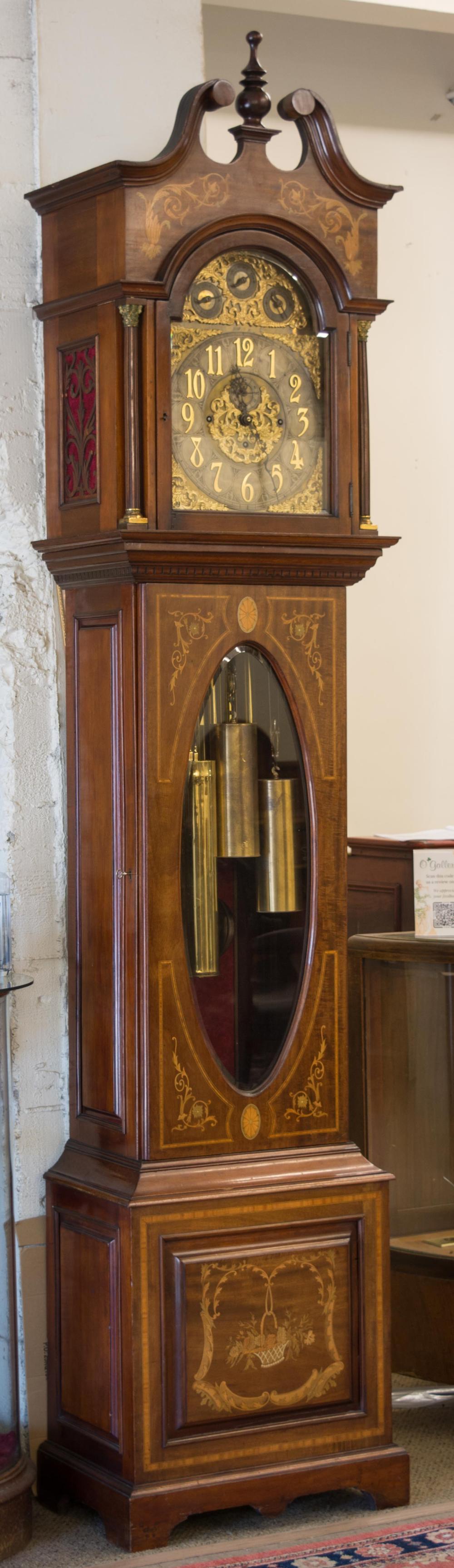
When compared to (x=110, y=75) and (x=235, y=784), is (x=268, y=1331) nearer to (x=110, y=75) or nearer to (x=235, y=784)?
(x=235, y=784)

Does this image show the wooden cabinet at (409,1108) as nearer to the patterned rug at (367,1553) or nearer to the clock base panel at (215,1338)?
the clock base panel at (215,1338)

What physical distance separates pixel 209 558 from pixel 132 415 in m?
0.25

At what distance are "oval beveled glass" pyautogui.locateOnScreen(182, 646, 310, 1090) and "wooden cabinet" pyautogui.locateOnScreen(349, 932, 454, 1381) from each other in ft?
1.39

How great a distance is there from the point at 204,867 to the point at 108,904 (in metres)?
0.17

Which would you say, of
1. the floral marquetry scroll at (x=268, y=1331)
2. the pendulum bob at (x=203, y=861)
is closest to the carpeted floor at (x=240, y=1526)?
the floral marquetry scroll at (x=268, y=1331)

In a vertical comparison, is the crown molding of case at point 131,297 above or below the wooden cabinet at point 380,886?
above

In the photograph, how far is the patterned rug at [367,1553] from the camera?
2.39m

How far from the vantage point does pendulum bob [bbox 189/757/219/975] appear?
2506 millimetres

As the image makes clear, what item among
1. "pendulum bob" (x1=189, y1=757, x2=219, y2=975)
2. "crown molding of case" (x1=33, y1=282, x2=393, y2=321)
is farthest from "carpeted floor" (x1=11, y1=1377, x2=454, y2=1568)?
"crown molding of case" (x1=33, y1=282, x2=393, y2=321)

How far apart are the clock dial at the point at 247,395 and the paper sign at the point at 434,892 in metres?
0.69

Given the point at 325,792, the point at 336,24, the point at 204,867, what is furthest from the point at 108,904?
the point at 336,24

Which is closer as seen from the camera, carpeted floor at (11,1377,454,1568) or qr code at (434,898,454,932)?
carpeted floor at (11,1377,454,1568)

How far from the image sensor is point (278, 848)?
2.58 m

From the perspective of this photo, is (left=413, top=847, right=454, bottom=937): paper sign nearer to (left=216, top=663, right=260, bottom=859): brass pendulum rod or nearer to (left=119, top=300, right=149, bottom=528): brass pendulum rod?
(left=216, top=663, right=260, bottom=859): brass pendulum rod
